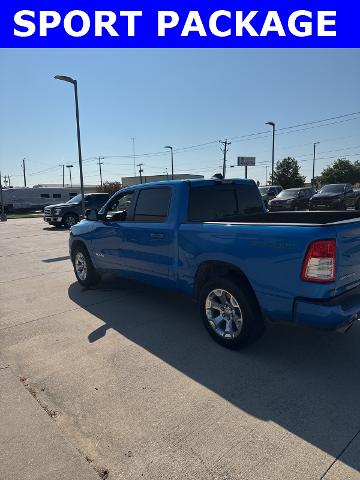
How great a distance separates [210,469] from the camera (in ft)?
7.36

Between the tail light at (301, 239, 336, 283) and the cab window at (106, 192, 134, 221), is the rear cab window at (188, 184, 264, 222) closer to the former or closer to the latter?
the cab window at (106, 192, 134, 221)

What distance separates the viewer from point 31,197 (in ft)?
143

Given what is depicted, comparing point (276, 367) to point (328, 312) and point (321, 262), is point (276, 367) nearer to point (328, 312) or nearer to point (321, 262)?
point (328, 312)

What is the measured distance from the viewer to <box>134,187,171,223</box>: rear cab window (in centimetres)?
475

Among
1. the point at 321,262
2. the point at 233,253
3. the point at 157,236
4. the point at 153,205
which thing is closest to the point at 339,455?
the point at 321,262

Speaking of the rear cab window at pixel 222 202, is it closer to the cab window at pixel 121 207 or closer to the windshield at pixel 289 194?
the cab window at pixel 121 207

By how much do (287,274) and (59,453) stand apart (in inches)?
87.5

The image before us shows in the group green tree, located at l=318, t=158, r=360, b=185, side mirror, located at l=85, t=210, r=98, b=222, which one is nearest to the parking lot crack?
side mirror, located at l=85, t=210, r=98, b=222

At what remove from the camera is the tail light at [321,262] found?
9.89ft

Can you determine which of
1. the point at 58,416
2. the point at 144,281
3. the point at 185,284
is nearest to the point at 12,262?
the point at 144,281

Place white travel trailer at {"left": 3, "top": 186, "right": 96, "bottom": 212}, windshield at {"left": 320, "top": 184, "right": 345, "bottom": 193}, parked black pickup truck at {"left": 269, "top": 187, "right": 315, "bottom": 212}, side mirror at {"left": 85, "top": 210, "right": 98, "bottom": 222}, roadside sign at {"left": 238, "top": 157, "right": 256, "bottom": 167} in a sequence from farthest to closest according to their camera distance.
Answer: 1. roadside sign at {"left": 238, "top": 157, "right": 256, "bottom": 167}
2. white travel trailer at {"left": 3, "top": 186, "right": 96, "bottom": 212}
3. parked black pickup truck at {"left": 269, "top": 187, "right": 315, "bottom": 212}
4. windshield at {"left": 320, "top": 184, "right": 345, "bottom": 193}
5. side mirror at {"left": 85, "top": 210, "right": 98, "bottom": 222}

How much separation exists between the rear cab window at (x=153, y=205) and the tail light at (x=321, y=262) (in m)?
2.10

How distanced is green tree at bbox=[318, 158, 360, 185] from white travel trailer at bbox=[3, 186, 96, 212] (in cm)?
6235

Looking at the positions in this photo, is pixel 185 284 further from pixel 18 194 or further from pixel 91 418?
pixel 18 194
